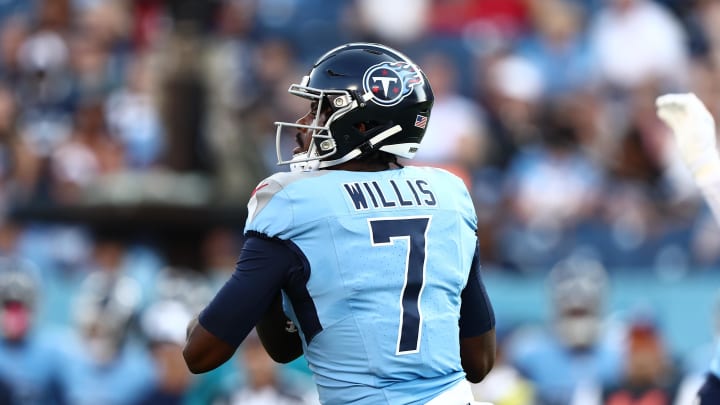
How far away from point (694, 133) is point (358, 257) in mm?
1296

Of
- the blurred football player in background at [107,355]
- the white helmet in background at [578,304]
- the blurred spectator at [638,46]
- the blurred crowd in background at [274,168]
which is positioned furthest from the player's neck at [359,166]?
the blurred spectator at [638,46]

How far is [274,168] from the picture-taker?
1025 centimetres

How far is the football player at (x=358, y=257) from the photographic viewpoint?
11.6ft

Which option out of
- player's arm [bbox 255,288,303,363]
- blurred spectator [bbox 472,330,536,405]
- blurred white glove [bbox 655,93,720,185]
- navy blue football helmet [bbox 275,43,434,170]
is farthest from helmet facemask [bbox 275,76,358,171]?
blurred spectator [bbox 472,330,536,405]

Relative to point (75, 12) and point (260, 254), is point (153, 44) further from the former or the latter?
point (260, 254)

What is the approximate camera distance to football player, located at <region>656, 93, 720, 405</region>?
4156 millimetres

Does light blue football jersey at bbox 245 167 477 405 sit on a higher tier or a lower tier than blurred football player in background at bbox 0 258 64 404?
higher

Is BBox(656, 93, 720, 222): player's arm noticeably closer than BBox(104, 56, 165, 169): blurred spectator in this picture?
Yes

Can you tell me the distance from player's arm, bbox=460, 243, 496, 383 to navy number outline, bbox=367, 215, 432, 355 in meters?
0.31

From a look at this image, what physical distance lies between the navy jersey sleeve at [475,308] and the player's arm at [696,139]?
79 cm

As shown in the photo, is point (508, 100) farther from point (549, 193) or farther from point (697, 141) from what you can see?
point (697, 141)

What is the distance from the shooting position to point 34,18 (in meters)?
12.5

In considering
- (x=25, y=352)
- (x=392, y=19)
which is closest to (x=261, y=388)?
(x=25, y=352)

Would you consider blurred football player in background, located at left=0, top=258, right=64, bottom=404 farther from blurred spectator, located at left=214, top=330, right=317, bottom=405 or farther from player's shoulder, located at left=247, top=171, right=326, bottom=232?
player's shoulder, located at left=247, top=171, right=326, bottom=232
